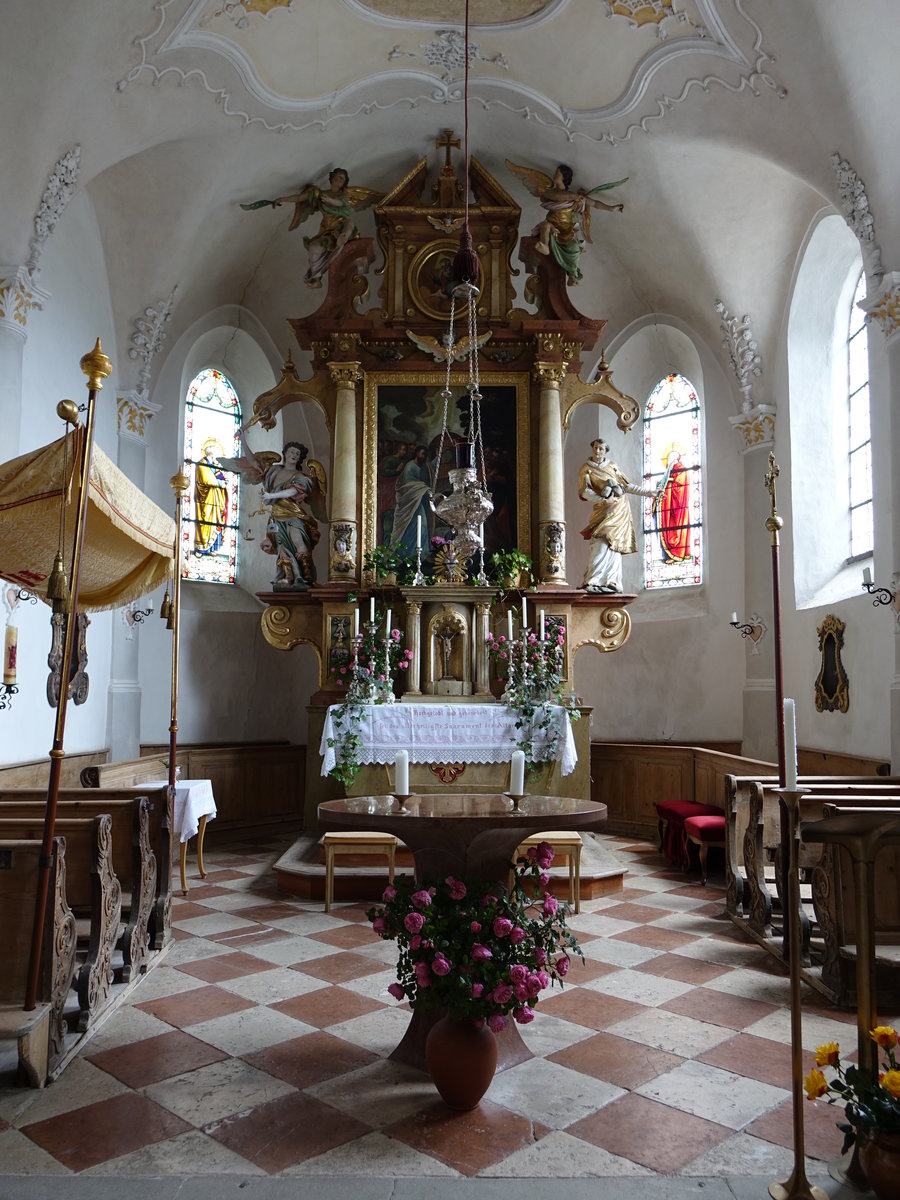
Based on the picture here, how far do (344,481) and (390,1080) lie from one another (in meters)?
7.51

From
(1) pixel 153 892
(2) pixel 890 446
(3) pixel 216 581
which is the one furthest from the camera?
(3) pixel 216 581

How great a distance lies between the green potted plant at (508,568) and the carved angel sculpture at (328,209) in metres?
3.87

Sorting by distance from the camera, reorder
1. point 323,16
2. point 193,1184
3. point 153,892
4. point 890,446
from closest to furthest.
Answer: point 193,1184
point 153,892
point 890,446
point 323,16

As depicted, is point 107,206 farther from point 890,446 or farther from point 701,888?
point 701,888

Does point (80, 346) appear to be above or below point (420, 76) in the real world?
below

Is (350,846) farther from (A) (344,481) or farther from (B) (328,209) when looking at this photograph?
(B) (328,209)

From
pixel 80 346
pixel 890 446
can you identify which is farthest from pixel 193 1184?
pixel 80 346

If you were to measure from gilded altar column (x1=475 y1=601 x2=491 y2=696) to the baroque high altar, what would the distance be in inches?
14.3

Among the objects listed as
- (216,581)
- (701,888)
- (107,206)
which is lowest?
(701,888)

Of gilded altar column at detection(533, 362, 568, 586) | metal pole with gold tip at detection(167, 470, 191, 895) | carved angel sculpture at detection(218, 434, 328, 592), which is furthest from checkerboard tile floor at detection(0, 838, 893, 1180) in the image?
carved angel sculpture at detection(218, 434, 328, 592)

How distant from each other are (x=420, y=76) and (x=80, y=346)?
443 cm

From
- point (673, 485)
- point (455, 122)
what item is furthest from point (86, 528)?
point (673, 485)

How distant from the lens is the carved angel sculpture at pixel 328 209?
11.3m

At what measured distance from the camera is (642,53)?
9.38 meters
